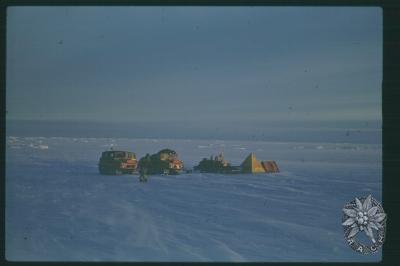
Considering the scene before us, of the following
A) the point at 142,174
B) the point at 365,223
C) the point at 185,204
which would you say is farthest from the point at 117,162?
the point at 365,223

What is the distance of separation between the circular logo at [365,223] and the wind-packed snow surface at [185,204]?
38 millimetres

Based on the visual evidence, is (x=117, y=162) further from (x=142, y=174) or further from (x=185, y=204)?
(x=185, y=204)

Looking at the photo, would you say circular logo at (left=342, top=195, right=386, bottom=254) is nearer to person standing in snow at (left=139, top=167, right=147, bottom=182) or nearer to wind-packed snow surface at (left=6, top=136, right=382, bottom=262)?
wind-packed snow surface at (left=6, top=136, right=382, bottom=262)

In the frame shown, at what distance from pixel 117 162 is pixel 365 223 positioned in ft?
4.72

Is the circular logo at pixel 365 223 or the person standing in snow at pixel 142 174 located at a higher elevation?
Answer: the person standing in snow at pixel 142 174

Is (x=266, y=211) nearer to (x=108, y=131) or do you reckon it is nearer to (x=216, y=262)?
(x=216, y=262)

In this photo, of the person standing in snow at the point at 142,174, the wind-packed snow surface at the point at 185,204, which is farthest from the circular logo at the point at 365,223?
the person standing in snow at the point at 142,174

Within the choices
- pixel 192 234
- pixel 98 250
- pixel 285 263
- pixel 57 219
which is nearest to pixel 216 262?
pixel 192 234

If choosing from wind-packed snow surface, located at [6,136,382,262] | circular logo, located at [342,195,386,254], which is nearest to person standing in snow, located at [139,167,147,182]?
wind-packed snow surface, located at [6,136,382,262]

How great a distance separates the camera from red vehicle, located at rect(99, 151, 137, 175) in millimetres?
2557

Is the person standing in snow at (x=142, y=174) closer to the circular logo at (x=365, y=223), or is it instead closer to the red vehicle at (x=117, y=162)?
the red vehicle at (x=117, y=162)

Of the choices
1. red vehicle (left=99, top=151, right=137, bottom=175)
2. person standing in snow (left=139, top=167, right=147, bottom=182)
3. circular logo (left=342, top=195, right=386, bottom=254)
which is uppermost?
red vehicle (left=99, top=151, right=137, bottom=175)

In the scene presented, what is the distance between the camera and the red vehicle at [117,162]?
256 centimetres

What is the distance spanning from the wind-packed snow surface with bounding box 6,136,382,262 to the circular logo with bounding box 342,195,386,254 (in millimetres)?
→ 38
